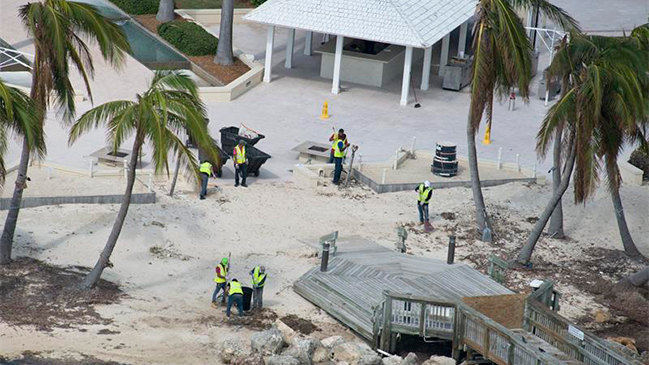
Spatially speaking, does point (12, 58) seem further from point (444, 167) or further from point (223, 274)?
point (223, 274)

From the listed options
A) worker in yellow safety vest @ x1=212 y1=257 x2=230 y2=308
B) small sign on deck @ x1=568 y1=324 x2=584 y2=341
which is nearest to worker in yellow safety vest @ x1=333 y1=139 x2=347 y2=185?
worker in yellow safety vest @ x1=212 y1=257 x2=230 y2=308

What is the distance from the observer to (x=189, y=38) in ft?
171

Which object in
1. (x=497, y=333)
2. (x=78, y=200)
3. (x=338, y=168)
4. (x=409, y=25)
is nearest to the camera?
(x=497, y=333)

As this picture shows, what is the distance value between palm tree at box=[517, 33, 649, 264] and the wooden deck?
3.80 m

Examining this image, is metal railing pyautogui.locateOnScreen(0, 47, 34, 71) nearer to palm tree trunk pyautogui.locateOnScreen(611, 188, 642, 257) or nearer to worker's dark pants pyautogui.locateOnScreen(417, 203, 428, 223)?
worker's dark pants pyautogui.locateOnScreen(417, 203, 428, 223)

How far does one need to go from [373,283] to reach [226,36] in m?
20.8

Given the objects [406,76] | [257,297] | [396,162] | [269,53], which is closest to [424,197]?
[396,162]

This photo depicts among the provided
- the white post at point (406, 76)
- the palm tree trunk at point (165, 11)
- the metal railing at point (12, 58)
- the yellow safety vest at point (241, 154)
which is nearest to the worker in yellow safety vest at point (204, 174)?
the yellow safety vest at point (241, 154)

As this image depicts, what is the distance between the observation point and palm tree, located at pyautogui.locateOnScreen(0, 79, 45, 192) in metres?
28.5

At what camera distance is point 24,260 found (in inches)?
1249

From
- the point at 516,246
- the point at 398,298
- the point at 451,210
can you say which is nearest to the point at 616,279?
the point at 516,246

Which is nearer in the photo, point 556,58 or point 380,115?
point 556,58

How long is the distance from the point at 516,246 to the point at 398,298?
8086 millimetres

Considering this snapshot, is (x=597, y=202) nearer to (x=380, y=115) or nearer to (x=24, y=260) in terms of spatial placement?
(x=380, y=115)
